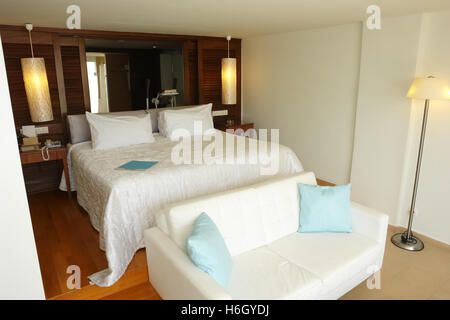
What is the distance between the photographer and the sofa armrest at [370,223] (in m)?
2.16

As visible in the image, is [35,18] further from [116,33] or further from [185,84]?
[185,84]

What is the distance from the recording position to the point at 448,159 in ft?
9.08

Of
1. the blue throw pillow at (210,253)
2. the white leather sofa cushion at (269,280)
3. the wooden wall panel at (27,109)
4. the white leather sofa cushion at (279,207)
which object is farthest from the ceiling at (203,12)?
the white leather sofa cushion at (269,280)

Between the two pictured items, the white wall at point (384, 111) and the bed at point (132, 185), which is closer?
the bed at point (132, 185)

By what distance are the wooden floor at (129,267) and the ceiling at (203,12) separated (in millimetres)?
1908

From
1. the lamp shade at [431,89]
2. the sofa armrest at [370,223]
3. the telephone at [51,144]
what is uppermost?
the lamp shade at [431,89]

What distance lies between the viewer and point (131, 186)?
8.14 feet

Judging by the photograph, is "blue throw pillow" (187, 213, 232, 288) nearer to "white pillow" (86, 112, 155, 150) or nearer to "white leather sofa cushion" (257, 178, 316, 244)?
"white leather sofa cushion" (257, 178, 316, 244)

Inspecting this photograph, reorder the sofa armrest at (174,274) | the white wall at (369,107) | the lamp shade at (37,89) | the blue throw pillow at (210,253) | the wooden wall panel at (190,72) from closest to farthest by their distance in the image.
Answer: the sofa armrest at (174,274) → the blue throw pillow at (210,253) → the white wall at (369,107) → the lamp shade at (37,89) → the wooden wall panel at (190,72)

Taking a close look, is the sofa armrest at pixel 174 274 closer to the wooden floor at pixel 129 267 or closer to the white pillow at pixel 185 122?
the wooden floor at pixel 129 267

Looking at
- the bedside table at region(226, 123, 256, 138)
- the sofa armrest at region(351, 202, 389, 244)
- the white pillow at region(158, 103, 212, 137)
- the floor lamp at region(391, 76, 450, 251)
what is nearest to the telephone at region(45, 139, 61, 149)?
the white pillow at region(158, 103, 212, 137)

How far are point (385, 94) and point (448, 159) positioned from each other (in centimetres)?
82

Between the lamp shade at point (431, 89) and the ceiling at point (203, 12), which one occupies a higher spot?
the ceiling at point (203, 12)
